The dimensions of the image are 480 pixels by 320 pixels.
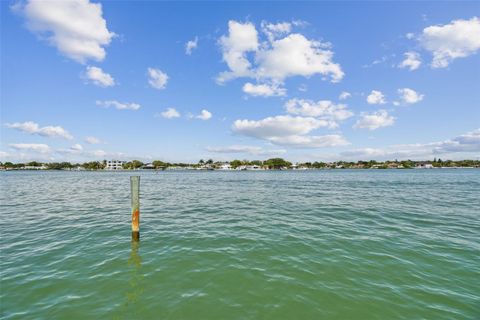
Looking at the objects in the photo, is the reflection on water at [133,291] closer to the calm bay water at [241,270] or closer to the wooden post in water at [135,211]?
the calm bay water at [241,270]

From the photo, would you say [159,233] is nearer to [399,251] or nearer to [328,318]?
[328,318]

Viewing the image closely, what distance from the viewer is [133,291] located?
7.55 metres

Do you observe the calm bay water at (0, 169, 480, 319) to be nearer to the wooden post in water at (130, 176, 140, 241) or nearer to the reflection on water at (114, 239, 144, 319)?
the reflection on water at (114, 239, 144, 319)

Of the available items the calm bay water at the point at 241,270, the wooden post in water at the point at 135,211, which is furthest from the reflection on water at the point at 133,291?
the wooden post in water at the point at 135,211

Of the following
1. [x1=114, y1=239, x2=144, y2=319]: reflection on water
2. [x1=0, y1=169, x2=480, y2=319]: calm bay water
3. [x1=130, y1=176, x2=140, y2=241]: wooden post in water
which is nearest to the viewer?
[x1=114, y1=239, x2=144, y2=319]: reflection on water

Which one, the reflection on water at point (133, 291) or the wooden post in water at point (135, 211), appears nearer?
the reflection on water at point (133, 291)

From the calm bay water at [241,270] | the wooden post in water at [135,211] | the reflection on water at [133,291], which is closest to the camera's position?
the reflection on water at [133,291]

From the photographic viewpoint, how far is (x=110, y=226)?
15820 mm

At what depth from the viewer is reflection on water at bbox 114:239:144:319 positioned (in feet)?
21.3

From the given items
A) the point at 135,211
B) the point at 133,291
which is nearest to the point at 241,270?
the point at 133,291

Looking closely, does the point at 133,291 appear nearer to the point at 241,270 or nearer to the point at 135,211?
the point at 241,270

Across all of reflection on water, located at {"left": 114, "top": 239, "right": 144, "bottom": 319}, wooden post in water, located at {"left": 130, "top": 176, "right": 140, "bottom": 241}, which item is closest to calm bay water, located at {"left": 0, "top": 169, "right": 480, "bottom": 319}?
reflection on water, located at {"left": 114, "top": 239, "right": 144, "bottom": 319}

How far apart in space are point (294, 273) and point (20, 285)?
30.6 feet

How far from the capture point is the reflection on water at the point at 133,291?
21.3 feet
